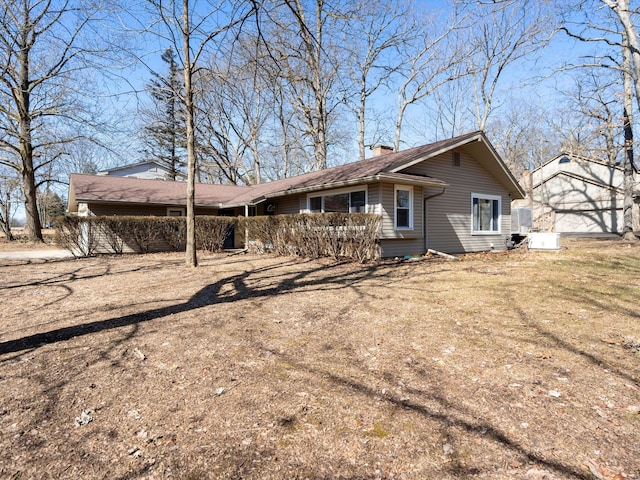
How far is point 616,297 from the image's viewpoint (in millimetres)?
5695

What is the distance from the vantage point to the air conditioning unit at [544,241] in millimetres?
13719

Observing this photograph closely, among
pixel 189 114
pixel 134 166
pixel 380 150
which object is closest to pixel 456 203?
pixel 380 150

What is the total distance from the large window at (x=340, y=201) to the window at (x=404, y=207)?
1087mm

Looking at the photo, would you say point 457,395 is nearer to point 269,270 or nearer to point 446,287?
point 446,287

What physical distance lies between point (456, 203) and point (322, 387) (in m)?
12.1

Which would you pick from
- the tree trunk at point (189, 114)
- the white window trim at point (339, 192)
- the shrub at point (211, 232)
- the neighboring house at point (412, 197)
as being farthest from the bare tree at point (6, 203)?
the white window trim at point (339, 192)

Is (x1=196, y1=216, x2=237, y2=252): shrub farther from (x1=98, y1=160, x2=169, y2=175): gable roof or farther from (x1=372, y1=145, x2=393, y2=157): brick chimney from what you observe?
(x1=98, y1=160, x2=169, y2=175): gable roof

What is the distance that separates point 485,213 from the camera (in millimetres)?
14789

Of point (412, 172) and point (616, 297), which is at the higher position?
point (412, 172)

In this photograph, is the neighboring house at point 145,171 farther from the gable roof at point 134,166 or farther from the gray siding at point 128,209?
the gray siding at point 128,209

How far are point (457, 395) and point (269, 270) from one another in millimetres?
6839

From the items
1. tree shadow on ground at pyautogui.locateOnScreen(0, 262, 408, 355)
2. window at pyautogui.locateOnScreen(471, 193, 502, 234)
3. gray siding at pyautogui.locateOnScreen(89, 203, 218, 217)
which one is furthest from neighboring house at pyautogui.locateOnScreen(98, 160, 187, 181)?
window at pyautogui.locateOnScreen(471, 193, 502, 234)

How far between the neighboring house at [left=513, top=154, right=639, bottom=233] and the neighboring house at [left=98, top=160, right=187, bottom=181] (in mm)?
30488

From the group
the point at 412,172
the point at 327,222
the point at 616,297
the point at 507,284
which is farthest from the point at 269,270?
the point at 616,297
